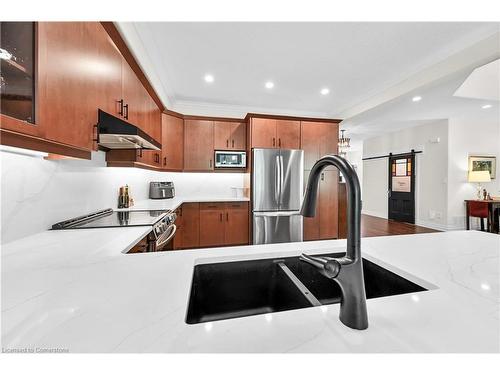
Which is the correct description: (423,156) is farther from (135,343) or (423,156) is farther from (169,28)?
(135,343)

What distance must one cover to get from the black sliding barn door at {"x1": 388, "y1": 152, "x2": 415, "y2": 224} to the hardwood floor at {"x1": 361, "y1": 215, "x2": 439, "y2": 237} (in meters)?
0.29

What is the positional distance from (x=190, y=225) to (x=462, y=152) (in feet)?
20.2

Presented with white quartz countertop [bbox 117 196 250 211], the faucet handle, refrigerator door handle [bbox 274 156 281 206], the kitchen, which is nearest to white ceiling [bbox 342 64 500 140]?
the kitchen

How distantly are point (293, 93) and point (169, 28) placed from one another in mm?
2199

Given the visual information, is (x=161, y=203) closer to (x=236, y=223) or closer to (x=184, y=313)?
(x=236, y=223)

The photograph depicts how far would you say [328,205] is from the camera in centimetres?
391

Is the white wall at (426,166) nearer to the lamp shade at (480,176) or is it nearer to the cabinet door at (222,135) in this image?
the lamp shade at (480,176)

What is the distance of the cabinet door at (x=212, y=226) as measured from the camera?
3547mm

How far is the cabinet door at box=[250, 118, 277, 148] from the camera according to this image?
3.66 meters

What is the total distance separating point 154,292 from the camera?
2.08 feet

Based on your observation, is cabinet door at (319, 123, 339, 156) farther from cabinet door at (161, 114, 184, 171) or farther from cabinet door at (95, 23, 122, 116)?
cabinet door at (95, 23, 122, 116)

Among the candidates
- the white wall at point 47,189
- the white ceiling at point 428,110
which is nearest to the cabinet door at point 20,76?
the white wall at point 47,189

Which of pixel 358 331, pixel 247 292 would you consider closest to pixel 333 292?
pixel 247 292
